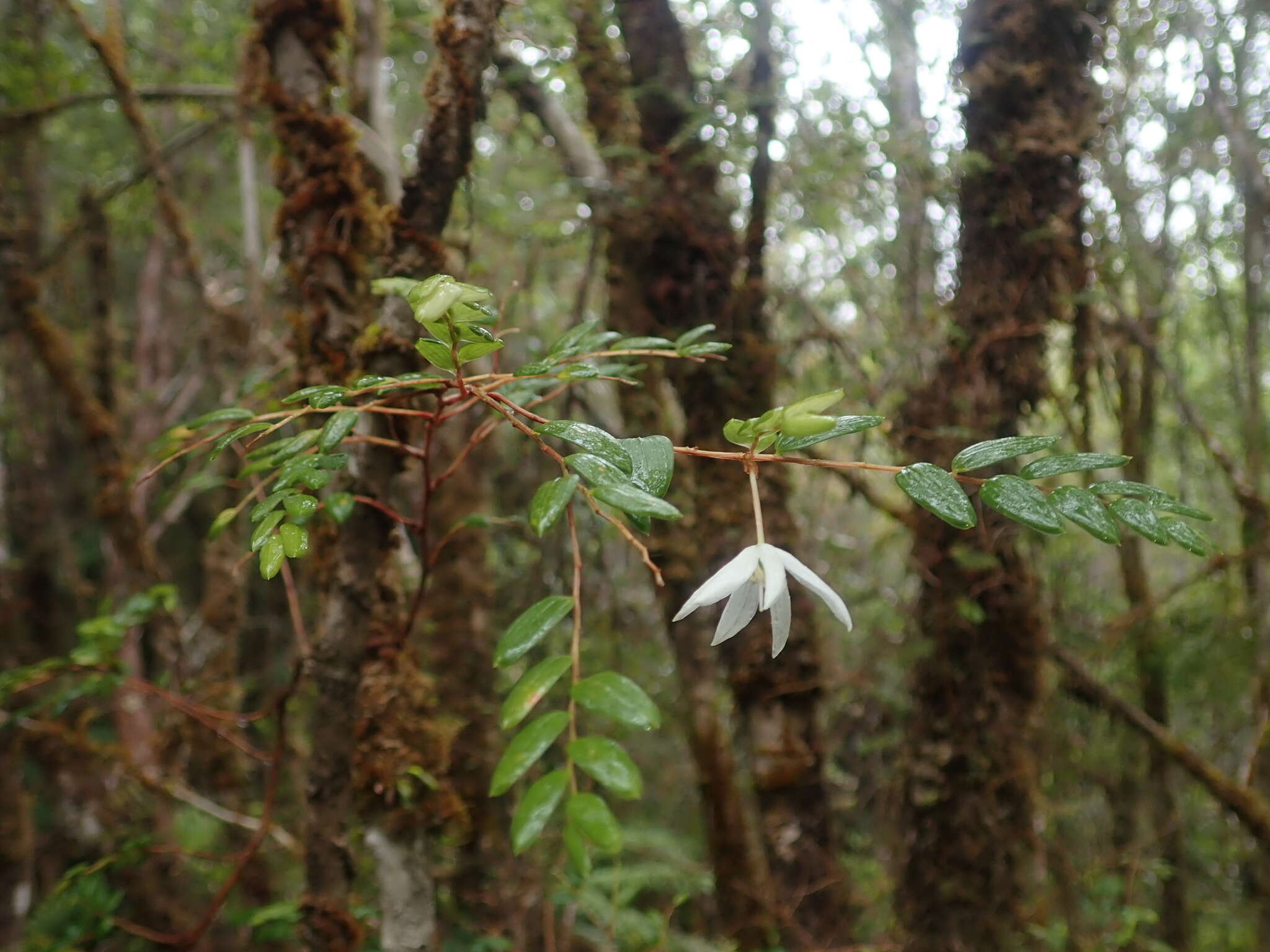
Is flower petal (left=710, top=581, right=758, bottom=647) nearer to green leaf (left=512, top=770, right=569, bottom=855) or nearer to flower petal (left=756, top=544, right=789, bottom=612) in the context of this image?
flower petal (left=756, top=544, right=789, bottom=612)

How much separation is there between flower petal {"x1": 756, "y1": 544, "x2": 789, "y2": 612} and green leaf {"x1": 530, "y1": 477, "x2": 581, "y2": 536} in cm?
15

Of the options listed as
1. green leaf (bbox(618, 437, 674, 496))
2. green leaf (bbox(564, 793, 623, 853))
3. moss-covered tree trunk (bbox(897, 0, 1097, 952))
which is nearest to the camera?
green leaf (bbox(564, 793, 623, 853))

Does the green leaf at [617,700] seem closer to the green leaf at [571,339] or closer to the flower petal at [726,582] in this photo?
the flower petal at [726,582]

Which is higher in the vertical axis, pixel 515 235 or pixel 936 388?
pixel 515 235

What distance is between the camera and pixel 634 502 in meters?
0.53

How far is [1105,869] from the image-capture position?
8.79 feet

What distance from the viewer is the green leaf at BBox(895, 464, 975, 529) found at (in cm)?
57

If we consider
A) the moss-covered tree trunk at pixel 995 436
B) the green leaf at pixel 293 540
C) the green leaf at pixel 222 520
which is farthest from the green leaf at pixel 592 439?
the moss-covered tree trunk at pixel 995 436

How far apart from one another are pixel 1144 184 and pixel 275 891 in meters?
4.30

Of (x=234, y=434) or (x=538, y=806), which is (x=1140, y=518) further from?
(x=234, y=434)

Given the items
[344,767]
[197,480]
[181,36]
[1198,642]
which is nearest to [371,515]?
[344,767]

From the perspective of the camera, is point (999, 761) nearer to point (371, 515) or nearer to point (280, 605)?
point (371, 515)

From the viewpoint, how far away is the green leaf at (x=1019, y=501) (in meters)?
0.57

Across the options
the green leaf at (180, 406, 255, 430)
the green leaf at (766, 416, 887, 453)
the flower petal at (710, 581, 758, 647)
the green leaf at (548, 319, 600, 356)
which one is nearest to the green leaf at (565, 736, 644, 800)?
the flower petal at (710, 581, 758, 647)
